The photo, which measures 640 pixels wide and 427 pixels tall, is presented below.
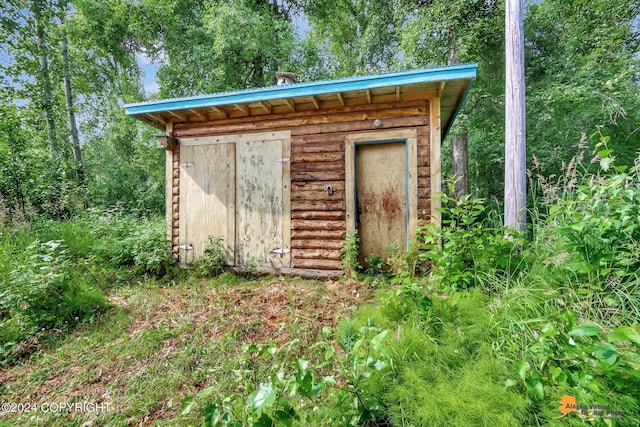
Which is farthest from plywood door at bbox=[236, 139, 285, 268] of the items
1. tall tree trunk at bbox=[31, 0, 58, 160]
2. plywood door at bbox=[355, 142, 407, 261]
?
tall tree trunk at bbox=[31, 0, 58, 160]

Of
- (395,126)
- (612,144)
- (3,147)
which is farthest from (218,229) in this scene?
(612,144)

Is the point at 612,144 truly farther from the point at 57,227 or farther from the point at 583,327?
the point at 57,227

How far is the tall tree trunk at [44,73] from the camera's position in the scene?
934 cm

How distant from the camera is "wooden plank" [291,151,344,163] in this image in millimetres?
4197

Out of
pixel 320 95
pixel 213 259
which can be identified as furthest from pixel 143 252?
pixel 320 95

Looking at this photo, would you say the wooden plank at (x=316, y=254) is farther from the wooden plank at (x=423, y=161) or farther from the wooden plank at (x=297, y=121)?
the wooden plank at (x=297, y=121)

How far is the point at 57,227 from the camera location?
17.7 feet

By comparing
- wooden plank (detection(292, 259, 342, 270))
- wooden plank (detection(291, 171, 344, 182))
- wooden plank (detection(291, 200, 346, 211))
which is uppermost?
wooden plank (detection(291, 171, 344, 182))

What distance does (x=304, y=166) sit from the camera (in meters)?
4.35

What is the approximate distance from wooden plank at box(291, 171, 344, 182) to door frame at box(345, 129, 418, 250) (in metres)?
0.15

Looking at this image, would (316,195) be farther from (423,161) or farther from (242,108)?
(242,108)

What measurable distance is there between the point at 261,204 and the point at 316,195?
3.19ft

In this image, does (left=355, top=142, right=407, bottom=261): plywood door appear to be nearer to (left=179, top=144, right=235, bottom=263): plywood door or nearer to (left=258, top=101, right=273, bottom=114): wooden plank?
(left=258, top=101, right=273, bottom=114): wooden plank

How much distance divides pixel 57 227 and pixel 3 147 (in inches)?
108
